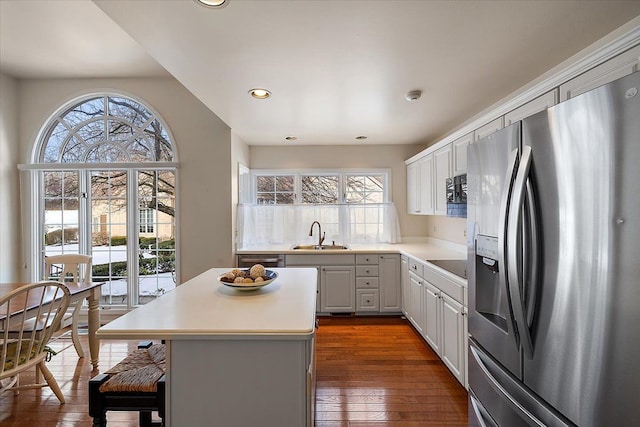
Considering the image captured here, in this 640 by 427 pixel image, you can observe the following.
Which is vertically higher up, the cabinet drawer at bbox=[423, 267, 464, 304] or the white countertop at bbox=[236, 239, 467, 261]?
the white countertop at bbox=[236, 239, 467, 261]

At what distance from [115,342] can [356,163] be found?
12.0 feet

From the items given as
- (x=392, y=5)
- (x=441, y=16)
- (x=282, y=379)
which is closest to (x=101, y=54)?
(x=392, y=5)

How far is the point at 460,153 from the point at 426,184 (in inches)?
34.3

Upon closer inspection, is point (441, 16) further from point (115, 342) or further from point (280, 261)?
point (115, 342)

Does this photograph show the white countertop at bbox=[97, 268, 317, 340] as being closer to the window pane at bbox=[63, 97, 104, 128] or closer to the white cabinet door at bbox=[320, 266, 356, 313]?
the white cabinet door at bbox=[320, 266, 356, 313]

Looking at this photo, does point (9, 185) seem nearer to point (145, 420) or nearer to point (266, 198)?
point (266, 198)

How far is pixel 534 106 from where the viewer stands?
1.69 m

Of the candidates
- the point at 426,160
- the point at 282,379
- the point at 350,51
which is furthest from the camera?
the point at 426,160

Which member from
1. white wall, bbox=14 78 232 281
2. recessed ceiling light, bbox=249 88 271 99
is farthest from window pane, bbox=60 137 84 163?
recessed ceiling light, bbox=249 88 271 99

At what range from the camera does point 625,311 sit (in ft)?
2.30

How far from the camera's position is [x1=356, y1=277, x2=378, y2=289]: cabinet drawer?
11.9 ft

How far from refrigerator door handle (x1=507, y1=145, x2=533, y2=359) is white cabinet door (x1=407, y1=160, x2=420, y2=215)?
111 inches

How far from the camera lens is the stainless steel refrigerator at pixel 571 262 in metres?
0.70

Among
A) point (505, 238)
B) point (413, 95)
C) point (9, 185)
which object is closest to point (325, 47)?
point (413, 95)
